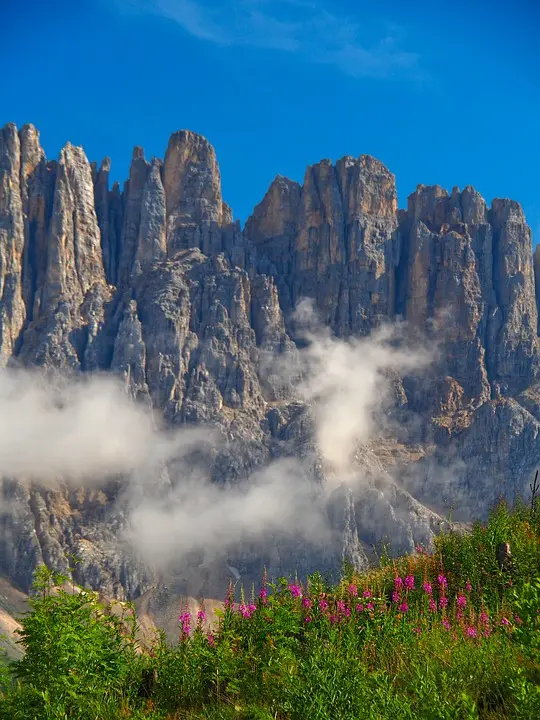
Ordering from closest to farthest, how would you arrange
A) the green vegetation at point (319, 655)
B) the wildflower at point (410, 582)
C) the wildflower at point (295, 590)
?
the green vegetation at point (319, 655), the wildflower at point (295, 590), the wildflower at point (410, 582)

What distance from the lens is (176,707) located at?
16.1 meters

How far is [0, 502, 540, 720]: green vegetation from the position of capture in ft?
42.6

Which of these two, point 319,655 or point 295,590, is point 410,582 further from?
point 319,655

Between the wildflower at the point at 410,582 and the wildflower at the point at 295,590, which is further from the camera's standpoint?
the wildflower at the point at 410,582

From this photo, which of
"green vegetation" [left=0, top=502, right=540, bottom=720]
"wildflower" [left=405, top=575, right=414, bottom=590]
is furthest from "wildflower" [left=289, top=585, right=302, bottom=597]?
"wildflower" [left=405, top=575, right=414, bottom=590]

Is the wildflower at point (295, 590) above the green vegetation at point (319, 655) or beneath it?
above

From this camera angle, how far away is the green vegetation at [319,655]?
12977 mm

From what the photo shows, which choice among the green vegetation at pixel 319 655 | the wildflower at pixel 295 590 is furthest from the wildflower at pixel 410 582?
the wildflower at pixel 295 590

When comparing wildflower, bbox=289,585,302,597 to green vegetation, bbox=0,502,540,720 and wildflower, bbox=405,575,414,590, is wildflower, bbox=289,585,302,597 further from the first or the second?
wildflower, bbox=405,575,414,590

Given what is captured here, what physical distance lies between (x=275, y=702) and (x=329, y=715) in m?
1.45

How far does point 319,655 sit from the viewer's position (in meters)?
14.6

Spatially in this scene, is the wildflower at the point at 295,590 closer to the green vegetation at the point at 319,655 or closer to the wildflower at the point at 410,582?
the green vegetation at the point at 319,655

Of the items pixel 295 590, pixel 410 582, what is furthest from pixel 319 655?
pixel 410 582

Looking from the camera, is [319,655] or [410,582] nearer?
[319,655]
